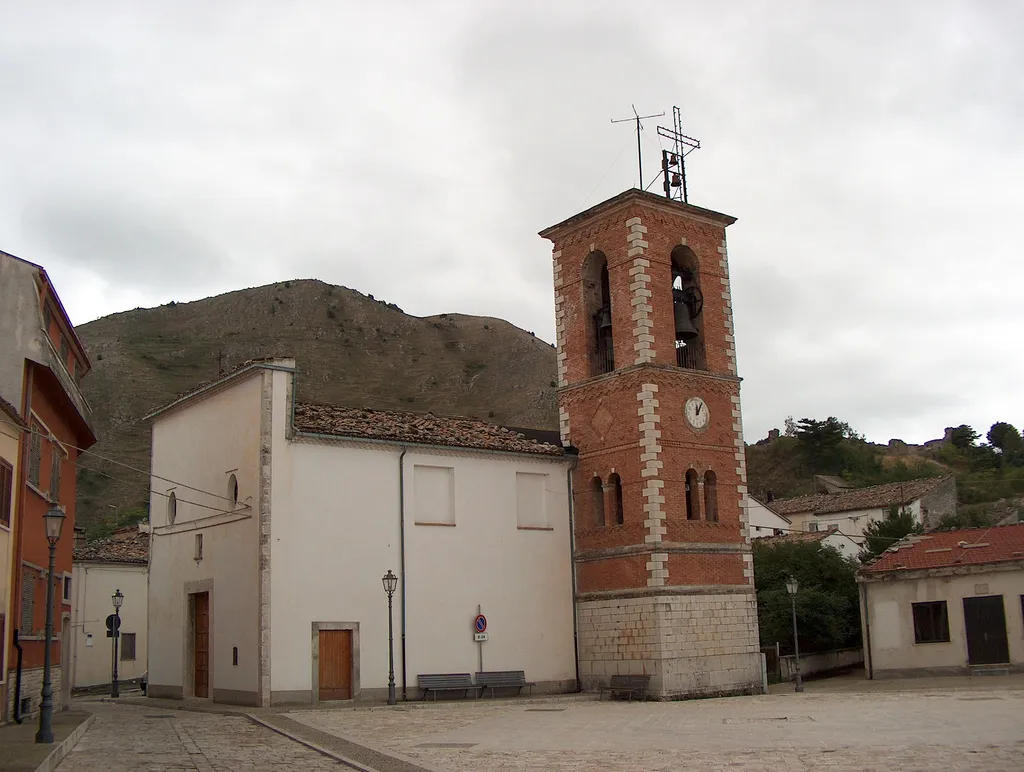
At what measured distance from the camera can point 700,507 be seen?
1102 inches

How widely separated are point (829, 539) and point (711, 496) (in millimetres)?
30425

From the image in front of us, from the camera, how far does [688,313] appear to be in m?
29.7

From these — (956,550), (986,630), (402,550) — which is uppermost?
(402,550)

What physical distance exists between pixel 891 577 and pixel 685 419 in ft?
33.1

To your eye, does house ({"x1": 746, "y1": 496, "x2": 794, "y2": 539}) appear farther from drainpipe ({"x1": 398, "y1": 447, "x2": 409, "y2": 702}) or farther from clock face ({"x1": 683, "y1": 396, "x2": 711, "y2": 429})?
drainpipe ({"x1": 398, "y1": 447, "x2": 409, "y2": 702})

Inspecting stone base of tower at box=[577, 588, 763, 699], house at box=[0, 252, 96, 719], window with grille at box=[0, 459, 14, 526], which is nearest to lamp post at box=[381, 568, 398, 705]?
stone base of tower at box=[577, 588, 763, 699]

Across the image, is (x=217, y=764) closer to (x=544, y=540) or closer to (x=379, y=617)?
(x=379, y=617)

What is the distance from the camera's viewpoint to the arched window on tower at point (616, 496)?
28141 millimetres

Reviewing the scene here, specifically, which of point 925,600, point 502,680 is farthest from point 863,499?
point 502,680

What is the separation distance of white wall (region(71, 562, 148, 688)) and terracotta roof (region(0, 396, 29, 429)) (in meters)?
24.7

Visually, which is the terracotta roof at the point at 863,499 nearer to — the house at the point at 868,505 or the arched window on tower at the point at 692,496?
the house at the point at 868,505

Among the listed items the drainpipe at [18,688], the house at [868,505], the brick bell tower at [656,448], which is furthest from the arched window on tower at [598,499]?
the house at [868,505]

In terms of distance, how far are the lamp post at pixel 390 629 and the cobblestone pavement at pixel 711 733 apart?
26.0 inches

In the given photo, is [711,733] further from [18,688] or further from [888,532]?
[888,532]
